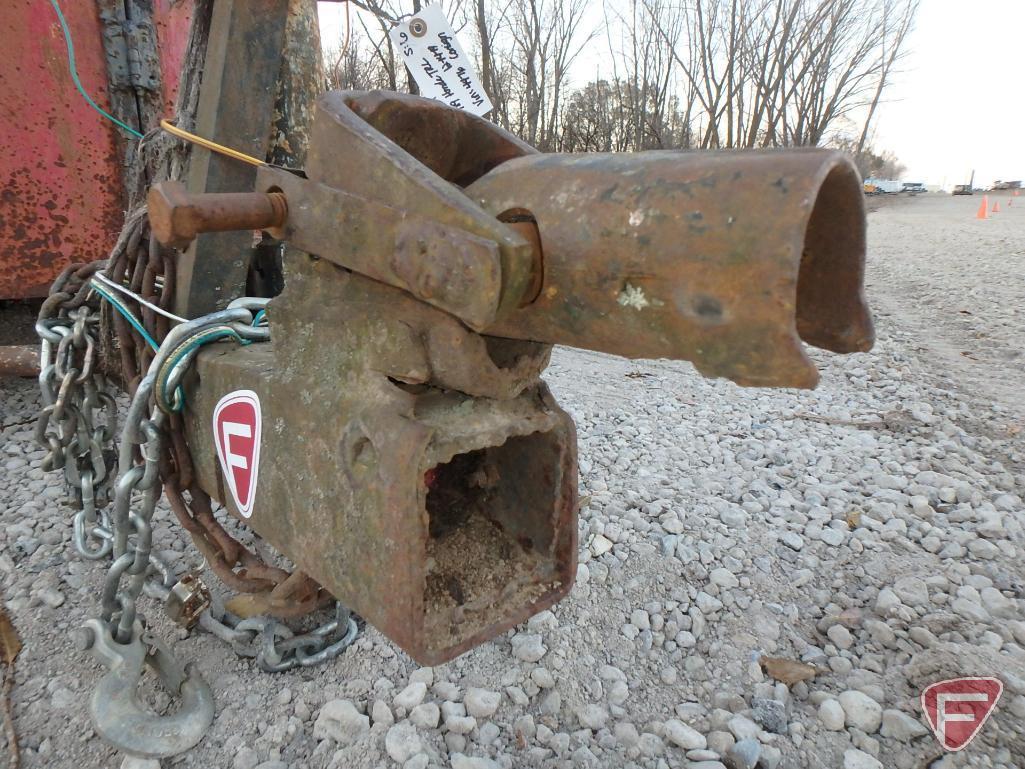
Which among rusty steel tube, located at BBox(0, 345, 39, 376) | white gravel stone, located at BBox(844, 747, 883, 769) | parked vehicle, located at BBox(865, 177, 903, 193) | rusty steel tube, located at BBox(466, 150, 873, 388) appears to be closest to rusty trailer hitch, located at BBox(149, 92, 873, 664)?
rusty steel tube, located at BBox(466, 150, 873, 388)

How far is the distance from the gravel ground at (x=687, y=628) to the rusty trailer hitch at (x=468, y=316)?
24.8 inches

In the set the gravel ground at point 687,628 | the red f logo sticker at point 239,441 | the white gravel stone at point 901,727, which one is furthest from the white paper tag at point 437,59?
the white gravel stone at point 901,727

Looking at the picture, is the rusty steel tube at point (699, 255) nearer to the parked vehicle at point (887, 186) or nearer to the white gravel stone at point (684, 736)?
the white gravel stone at point (684, 736)

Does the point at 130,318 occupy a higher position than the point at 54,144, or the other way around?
the point at 54,144

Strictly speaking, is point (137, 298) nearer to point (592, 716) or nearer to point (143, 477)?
point (143, 477)

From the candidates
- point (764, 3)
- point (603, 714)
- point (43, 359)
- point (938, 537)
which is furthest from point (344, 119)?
point (764, 3)

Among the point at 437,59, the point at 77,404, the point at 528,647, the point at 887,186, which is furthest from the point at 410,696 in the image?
the point at 887,186

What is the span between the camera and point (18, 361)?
2.33 meters

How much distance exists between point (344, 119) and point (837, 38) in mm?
16980

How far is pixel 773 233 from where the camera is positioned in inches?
24.3

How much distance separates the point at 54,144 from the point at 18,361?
809 millimetres

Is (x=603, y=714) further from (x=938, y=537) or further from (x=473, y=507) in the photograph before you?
(x=938, y=537)

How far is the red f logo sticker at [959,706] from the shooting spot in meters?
1.56

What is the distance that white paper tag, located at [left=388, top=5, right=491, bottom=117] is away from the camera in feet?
10.5
